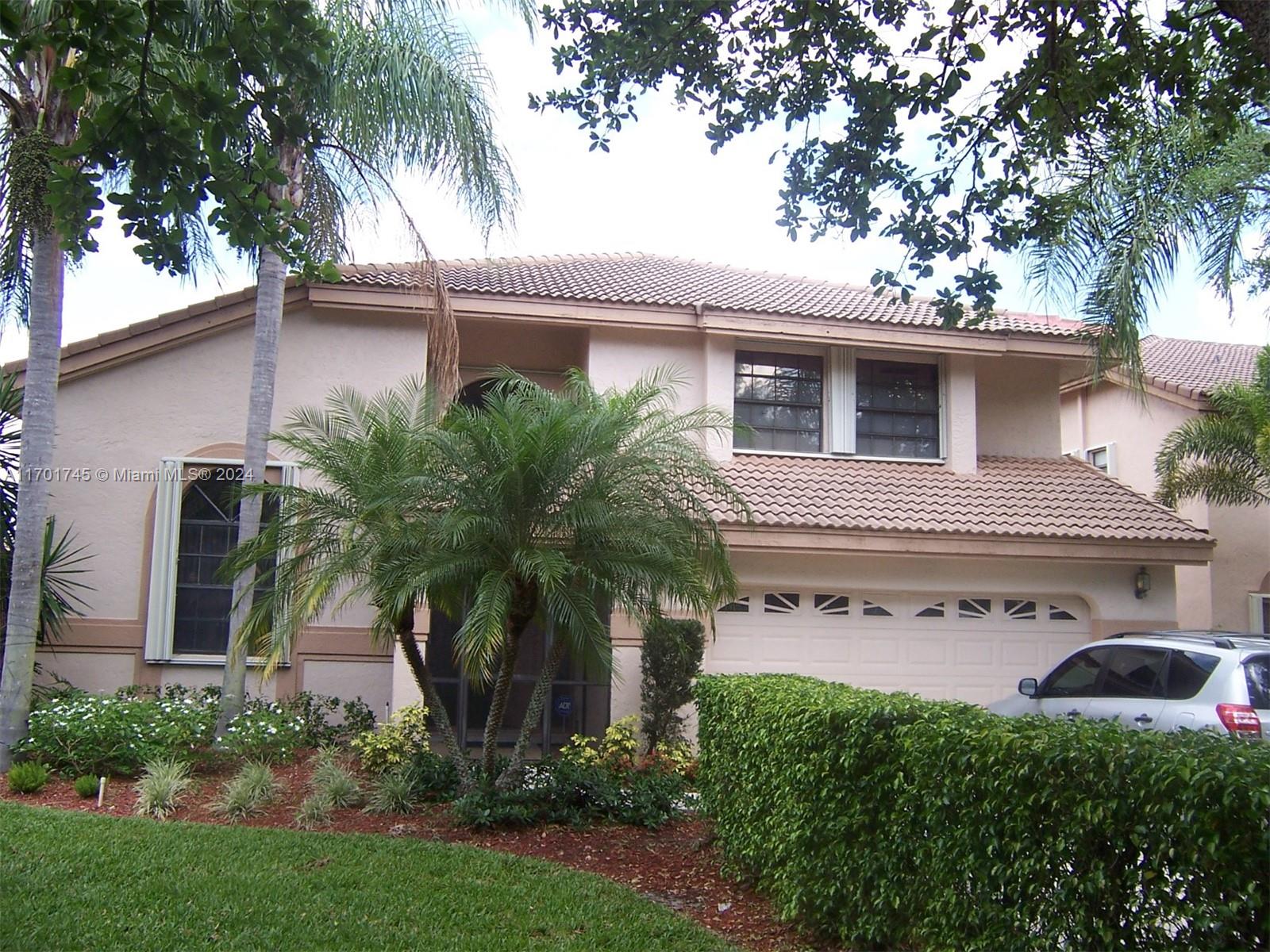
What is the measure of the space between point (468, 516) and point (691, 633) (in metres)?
4.50

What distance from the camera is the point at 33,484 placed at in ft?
35.2

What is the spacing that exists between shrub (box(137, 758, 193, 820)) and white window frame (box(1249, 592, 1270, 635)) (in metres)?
17.9

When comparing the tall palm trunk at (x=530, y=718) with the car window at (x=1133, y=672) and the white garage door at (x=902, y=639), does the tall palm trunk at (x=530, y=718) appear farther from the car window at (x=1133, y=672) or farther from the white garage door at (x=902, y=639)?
the car window at (x=1133, y=672)

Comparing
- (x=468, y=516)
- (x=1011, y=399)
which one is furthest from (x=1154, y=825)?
(x=1011, y=399)

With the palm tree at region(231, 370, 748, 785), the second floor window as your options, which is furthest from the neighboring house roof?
the palm tree at region(231, 370, 748, 785)

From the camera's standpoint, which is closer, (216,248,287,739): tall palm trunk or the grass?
the grass

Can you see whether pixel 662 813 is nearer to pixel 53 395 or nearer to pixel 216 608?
pixel 216 608

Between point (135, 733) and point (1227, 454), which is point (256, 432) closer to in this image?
point (135, 733)

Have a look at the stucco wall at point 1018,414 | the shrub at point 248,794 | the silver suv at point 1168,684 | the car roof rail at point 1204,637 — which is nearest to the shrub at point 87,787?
the shrub at point 248,794

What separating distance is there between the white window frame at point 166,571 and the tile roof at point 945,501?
6.14 meters

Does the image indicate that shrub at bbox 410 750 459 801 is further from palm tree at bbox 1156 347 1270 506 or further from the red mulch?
palm tree at bbox 1156 347 1270 506

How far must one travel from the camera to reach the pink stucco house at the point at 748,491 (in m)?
12.8

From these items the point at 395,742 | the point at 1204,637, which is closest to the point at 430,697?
the point at 395,742

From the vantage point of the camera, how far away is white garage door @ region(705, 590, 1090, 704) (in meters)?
13.1
